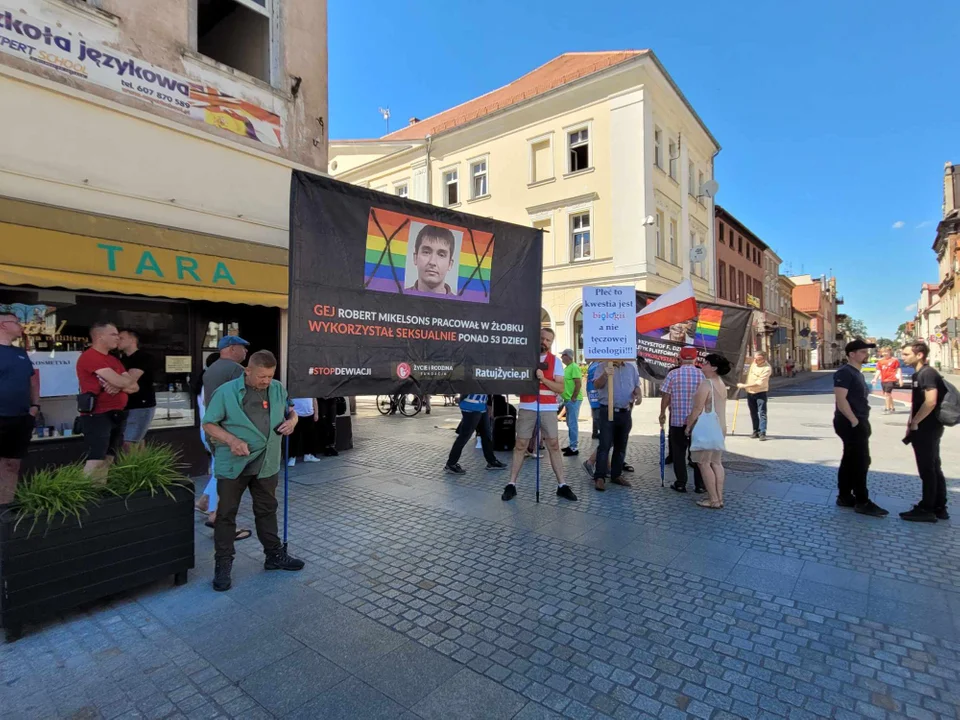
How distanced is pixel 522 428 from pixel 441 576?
2363 millimetres

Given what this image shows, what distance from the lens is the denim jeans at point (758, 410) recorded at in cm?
1074

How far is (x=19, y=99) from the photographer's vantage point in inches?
233

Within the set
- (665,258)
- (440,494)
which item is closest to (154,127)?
(440,494)

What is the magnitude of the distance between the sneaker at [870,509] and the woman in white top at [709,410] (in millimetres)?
1372

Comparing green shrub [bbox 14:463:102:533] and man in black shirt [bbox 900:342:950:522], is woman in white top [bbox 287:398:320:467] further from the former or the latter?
man in black shirt [bbox 900:342:950:522]

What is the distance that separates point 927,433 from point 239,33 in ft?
37.9

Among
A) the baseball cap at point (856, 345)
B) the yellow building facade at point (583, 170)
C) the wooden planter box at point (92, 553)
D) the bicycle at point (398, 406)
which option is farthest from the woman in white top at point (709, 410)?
the yellow building facade at point (583, 170)

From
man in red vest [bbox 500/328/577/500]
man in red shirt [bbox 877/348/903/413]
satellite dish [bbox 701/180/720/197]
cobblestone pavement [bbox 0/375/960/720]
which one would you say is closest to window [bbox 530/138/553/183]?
satellite dish [bbox 701/180/720/197]

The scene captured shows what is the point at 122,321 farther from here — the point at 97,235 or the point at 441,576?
the point at 441,576

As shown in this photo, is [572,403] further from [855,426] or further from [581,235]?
[581,235]

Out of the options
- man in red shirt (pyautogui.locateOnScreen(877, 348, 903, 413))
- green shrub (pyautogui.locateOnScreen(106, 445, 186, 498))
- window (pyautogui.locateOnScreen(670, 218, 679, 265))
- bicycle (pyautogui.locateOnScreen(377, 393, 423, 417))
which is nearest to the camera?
green shrub (pyautogui.locateOnScreen(106, 445, 186, 498))

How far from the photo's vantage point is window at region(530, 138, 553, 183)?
78.7 feet

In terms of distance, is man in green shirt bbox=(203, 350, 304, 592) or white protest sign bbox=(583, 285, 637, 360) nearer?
man in green shirt bbox=(203, 350, 304, 592)

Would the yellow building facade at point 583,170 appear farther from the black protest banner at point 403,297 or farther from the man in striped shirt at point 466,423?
the black protest banner at point 403,297
